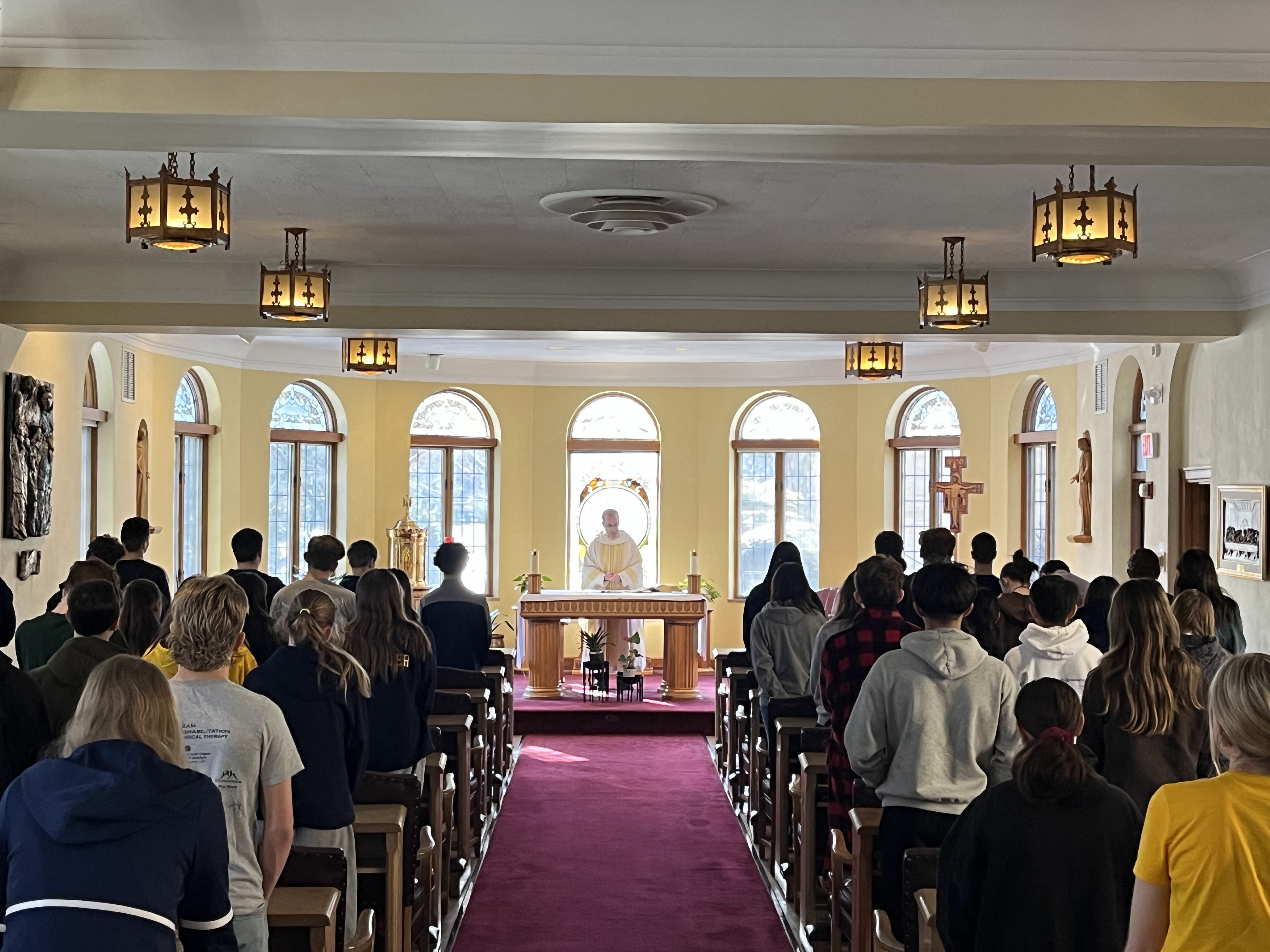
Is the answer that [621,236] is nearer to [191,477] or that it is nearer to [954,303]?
[954,303]

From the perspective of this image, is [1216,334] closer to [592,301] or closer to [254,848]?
[592,301]

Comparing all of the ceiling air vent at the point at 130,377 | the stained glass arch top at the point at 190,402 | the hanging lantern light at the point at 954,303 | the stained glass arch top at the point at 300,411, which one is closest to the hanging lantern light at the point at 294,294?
the hanging lantern light at the point at 954,303

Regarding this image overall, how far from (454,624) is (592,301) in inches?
91.5

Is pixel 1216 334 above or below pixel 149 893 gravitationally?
above

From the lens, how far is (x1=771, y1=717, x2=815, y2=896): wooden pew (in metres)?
5.98

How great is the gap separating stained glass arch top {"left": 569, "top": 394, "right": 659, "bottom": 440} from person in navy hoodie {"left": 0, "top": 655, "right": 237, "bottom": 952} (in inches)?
508

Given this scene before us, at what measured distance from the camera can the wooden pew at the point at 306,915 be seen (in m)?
3.34

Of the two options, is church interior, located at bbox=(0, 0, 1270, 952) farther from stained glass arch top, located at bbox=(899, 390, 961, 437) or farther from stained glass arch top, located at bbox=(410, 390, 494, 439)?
stained glass arch top, located at bbox=(410, 390, 494, 439)

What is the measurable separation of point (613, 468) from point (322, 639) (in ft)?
38.2

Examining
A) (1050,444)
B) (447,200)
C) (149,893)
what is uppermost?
(447,200)

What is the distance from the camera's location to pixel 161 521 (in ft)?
37.1

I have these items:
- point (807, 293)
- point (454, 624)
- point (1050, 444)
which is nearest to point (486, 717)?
point (454, 624)

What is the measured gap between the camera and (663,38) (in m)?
4.12

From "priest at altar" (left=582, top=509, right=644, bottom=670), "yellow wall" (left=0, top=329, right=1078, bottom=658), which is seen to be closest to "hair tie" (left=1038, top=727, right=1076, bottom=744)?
"yellow wall" (left=0, top=329, right=1078, bottom=658)
